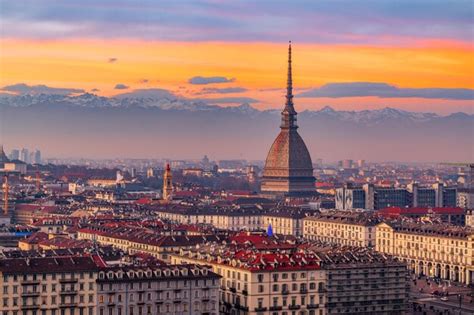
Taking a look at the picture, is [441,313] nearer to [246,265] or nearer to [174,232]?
[246,265]

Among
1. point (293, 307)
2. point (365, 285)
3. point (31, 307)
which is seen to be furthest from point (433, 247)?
point (31, 307)

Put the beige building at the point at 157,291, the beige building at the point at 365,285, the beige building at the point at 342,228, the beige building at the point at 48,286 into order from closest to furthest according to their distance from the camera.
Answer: the beige building at the point at 48,286 < the beige building at the point at 157,291 < the beige building at the point at 365,285 < the beige building at the point at 342,228

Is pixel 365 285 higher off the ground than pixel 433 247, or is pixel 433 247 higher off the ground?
pixel 433 247

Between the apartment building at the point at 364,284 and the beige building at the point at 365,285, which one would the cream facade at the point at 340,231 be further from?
the beige building at the point at 365,285

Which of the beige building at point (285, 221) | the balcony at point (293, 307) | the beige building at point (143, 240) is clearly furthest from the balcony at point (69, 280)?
the beige building at point (285, 221)

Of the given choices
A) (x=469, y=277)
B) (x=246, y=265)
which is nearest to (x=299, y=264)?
(x=246, y=265)

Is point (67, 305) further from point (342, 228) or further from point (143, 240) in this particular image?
point (342, 228)

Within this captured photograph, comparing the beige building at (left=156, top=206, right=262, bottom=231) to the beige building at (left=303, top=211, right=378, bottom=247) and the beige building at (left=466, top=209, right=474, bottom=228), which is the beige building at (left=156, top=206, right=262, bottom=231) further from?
the beige building at (left=466, top=209, right=474, bottom=228)

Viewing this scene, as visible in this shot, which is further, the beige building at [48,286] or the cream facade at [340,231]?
the cream facade at [340,231]

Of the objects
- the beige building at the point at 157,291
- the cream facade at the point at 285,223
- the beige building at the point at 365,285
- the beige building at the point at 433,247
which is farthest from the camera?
the cream facade at the point at 285,223
